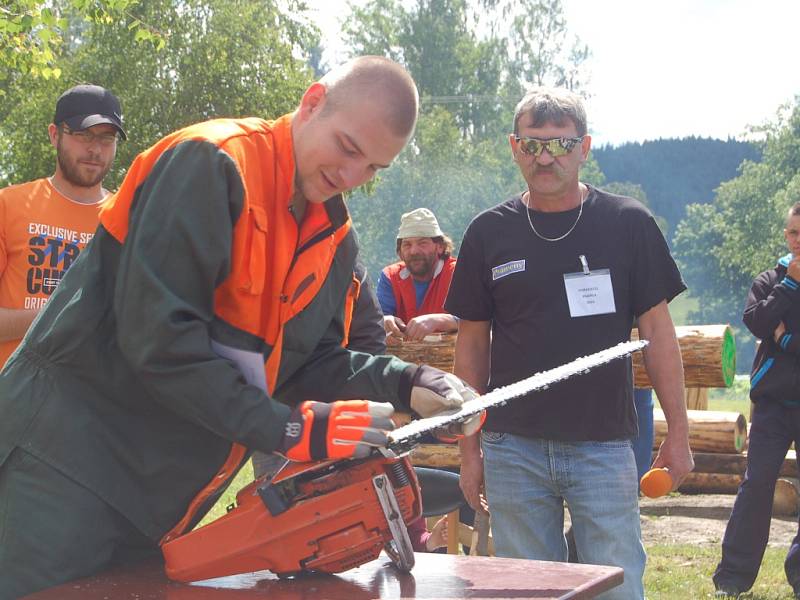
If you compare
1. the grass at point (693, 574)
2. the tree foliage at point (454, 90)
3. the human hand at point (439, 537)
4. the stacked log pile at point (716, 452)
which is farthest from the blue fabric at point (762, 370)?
the tree foliage at point (454, 90)

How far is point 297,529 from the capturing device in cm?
213

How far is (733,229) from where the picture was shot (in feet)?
157

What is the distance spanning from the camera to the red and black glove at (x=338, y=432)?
198cm

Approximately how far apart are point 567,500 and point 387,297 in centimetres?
294

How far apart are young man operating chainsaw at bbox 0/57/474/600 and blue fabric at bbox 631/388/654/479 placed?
2.87 metres

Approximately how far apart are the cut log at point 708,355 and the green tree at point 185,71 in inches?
504

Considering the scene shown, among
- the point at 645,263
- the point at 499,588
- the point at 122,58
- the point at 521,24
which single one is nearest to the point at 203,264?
the point at 499,588

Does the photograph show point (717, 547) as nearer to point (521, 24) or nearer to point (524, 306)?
point (524, 306)

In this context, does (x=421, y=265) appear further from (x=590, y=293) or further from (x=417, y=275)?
(x=590, y=293)

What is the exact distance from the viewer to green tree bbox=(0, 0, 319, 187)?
17.7 m

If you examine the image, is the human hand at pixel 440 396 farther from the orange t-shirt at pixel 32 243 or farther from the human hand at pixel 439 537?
the human hand at pixel 439 537

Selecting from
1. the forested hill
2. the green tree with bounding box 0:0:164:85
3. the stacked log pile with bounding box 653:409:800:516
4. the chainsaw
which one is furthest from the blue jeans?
the forested hill

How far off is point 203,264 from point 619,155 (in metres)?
76.1

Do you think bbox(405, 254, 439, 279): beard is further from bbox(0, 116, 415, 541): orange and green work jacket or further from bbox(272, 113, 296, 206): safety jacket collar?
bbox(272, 113, 296, 206): safety jacket collar
